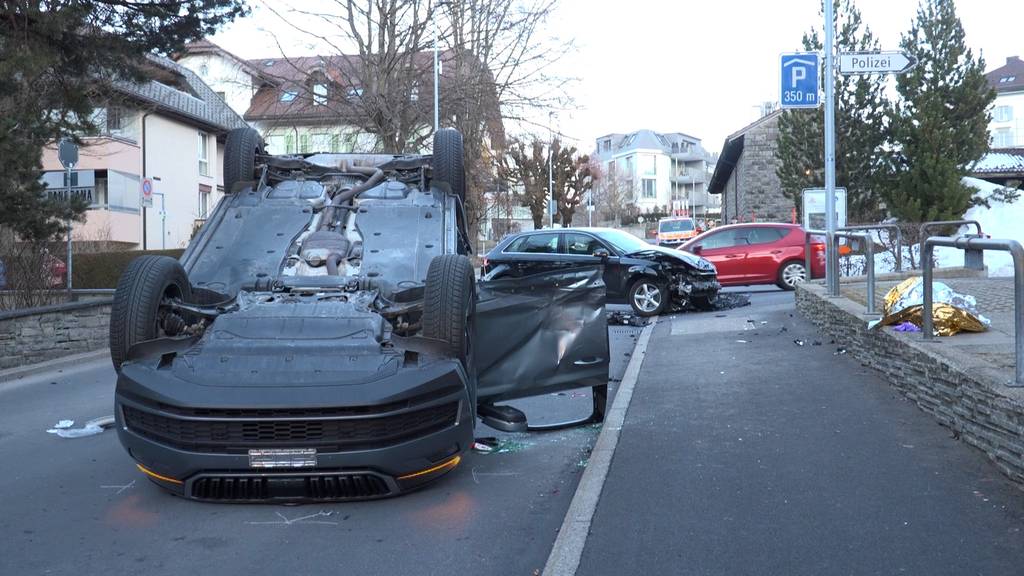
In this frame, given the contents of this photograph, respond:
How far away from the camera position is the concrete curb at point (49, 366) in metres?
12.4

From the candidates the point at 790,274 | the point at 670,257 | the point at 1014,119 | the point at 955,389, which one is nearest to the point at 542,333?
the point at 955,389

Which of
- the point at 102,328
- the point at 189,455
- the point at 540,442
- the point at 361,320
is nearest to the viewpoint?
the point at 189,455

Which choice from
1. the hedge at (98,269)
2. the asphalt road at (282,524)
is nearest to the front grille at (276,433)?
the asphalt road at (282,524)

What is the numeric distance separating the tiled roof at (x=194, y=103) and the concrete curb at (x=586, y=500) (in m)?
29.7

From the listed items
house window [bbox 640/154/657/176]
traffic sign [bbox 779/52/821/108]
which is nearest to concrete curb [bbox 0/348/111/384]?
traffic sign [bbox 779/52/821/108]

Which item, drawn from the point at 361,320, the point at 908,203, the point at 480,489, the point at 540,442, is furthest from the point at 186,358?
the point at 908,203

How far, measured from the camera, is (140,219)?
35375 millimetres

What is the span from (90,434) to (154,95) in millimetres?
31402

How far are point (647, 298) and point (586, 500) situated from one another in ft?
34.8

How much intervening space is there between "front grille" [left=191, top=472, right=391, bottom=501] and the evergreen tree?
282 inches

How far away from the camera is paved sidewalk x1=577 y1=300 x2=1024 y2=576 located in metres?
4.47

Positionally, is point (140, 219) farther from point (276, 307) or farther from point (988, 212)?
point (276, 307)

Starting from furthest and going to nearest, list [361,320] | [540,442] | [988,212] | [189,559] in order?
1. [988,212]
2. [540,442]
3. [361,320]
4. [189,559]

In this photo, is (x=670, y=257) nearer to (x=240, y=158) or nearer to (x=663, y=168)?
(x=240, y=158)
